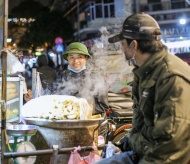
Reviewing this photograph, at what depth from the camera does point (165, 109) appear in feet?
7.48

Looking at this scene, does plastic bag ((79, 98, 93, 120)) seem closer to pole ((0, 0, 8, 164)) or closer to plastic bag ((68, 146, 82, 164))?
plastic bag ((68, 146, 82, 164))

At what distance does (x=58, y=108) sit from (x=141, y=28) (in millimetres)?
2369

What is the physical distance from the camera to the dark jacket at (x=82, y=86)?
19.1ft

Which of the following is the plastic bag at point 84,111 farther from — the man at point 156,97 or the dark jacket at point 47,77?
the man at point 156,97

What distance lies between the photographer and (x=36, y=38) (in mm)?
49844

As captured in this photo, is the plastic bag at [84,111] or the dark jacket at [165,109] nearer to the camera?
the dark jacket at [165,109]

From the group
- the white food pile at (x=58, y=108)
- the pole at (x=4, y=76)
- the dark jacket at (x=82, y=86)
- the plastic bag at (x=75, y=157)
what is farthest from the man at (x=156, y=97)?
the dark jacket at (x=82, y=86)

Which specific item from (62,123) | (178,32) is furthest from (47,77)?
(178,32)

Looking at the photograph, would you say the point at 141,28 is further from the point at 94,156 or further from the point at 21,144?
the point at 21,144

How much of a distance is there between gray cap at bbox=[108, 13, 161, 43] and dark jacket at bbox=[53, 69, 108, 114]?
10.6 feet

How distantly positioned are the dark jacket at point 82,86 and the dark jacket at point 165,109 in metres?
3.29

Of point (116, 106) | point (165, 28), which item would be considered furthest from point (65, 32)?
point (116, 106)

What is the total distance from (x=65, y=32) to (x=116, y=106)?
151ft

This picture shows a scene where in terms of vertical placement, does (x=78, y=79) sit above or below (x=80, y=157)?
above
